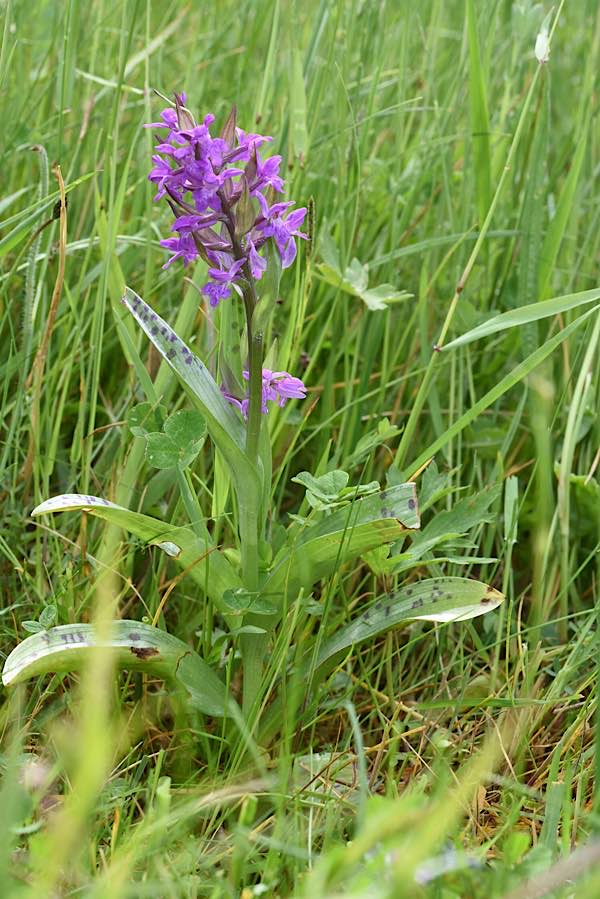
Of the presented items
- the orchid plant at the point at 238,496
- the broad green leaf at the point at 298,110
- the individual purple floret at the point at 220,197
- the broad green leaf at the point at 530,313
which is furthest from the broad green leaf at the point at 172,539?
the broad green leaf at the point at 298,110

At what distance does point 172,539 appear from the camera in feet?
4.16

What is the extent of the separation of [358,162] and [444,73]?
3.18 ft

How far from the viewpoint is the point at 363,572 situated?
65.1 inches

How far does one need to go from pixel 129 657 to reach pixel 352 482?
0.58m

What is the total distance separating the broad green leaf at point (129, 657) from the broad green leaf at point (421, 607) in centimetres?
16

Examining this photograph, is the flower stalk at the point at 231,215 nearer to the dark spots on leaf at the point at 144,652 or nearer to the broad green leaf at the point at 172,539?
the broad green leaf at the point at 172,539

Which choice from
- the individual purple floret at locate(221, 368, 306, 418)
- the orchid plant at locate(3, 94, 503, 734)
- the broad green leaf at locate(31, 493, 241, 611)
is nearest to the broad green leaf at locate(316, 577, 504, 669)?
the orchid plant at locate(3, 94, 503, 734)

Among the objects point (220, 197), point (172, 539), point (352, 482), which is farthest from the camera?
point (352, 482)

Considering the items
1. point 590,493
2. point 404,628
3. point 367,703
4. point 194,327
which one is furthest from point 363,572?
point 194,327

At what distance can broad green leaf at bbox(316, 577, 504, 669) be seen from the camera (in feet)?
4.14

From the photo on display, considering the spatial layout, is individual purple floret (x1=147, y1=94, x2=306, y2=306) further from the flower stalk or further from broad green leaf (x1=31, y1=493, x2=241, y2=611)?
broad green leaf (x1=31, y1=493, x2=241, y2=611)

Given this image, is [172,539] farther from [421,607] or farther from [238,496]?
[421,607]

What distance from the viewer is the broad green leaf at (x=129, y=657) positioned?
1.15 metres

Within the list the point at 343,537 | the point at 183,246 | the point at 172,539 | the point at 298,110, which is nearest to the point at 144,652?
the point at 172,539
